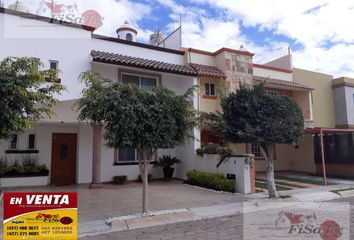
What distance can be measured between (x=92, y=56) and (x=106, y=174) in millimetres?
5697

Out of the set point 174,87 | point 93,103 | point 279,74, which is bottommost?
point 93,103

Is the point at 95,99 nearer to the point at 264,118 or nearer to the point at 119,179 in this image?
the point at 264,118

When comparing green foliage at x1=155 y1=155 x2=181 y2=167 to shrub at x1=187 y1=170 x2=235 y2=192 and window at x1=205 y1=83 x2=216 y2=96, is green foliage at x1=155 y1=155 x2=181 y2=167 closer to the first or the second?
shrub at x1=187 y1=170 x2=235 y2=192

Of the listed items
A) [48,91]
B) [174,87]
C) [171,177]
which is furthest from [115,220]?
[174,87]

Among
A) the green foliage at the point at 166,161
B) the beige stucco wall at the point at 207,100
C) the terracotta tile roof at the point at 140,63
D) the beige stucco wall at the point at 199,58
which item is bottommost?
the green foliage at the point at 166,161

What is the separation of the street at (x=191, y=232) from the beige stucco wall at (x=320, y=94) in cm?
1447

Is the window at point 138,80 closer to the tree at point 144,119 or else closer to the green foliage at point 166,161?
the green foliage at point 166,161

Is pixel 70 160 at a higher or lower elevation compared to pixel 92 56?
lower

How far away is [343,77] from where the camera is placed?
867 inches

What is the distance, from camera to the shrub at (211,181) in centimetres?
1234

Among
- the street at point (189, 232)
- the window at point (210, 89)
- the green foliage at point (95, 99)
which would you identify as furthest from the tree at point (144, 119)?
the window at point (210, 89)

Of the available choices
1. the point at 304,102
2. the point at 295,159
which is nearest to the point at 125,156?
the point at 295,159

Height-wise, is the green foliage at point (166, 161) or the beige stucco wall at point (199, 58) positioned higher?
the beige stucco wall at point (199, 58)

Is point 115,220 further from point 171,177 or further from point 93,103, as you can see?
point 171,177
